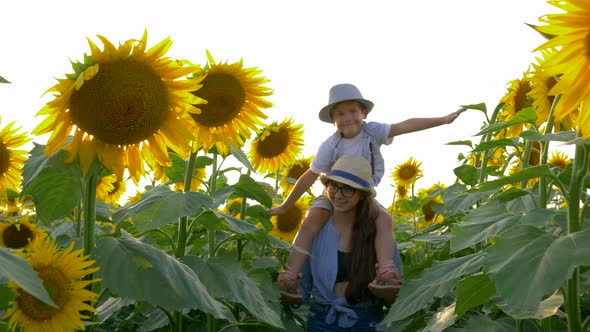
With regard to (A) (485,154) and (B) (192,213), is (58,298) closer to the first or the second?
(B) (192,213)

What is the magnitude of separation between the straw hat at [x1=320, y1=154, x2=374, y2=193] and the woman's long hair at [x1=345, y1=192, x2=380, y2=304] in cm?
11

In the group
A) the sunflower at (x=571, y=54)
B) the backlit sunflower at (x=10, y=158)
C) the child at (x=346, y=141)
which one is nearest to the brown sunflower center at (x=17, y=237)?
the backlit sunflower at (x=10, y=158)

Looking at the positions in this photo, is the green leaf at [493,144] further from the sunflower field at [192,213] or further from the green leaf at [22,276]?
the green leaf at [22,276]

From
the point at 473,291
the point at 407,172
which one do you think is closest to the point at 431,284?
the point at 473,291

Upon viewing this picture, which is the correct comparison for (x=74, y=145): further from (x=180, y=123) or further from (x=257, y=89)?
(x=257, y=89)

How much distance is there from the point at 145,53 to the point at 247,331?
1705 mm

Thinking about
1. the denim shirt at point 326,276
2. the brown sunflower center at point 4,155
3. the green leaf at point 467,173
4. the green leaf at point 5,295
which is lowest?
the denim shirt at point 326,276

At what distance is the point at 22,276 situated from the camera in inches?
58.1

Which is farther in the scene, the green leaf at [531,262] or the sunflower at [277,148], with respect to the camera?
the sunflower at [277,148]

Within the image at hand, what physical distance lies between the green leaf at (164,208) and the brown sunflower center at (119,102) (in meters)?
0.25

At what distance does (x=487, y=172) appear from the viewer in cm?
446

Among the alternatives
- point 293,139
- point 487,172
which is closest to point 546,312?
point 487,172

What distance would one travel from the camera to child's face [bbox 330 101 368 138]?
5031mm

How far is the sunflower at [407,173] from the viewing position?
8755mm
